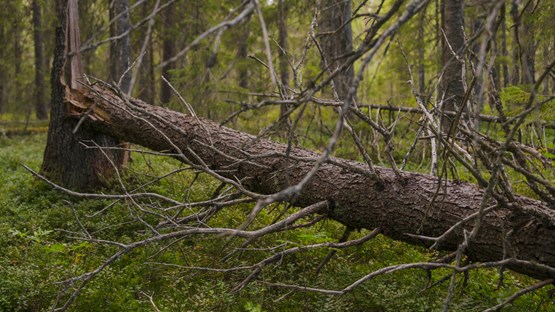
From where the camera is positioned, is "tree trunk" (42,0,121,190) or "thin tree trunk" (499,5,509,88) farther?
"tree trunk" (42,0,121,190)

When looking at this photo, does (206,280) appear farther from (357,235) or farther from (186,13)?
(186,13)

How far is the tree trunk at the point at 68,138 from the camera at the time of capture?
705 cm

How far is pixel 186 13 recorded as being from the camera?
1449 cm

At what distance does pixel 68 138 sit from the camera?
7.12 m

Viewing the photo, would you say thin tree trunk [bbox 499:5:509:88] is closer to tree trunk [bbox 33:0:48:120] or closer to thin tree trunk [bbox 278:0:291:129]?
thin tree trunk [bbox 278:0:291:129]

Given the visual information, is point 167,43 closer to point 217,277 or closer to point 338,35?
point 338,35

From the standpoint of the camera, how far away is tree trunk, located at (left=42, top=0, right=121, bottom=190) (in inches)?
277

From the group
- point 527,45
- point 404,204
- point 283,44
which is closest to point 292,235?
point 404,204

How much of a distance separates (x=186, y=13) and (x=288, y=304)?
1190cm

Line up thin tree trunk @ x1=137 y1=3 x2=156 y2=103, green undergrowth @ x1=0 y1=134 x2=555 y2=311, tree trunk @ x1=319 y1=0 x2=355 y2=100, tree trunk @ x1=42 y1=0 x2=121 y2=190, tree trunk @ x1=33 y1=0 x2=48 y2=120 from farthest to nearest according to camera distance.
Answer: tree trunk @ x1=33 y1=0 x2=48 y2=120, thin tree trunk @ x1=137 y1=3 x2=156 y2=103, tree trunk @ x1=42 y1=0 x2=121 y2=190, tree trunk @ x1=319 y1=0 x2=355 y2=100, green undergrowth @ x1=0 y1=134 x2=555 y2=311

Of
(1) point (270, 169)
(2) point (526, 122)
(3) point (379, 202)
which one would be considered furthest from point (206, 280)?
(2) point (526, 122)

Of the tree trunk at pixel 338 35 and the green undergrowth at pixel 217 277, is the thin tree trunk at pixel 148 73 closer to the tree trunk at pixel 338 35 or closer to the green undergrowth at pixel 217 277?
the tree trunk at pixel 338 35

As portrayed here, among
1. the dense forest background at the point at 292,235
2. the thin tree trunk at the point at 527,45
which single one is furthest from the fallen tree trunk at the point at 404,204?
A: the thin tree trunk at the point at 527,45

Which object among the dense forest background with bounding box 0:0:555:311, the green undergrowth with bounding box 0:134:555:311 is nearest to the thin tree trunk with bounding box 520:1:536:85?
the dense forest background with bounding box 0:0:555:311
